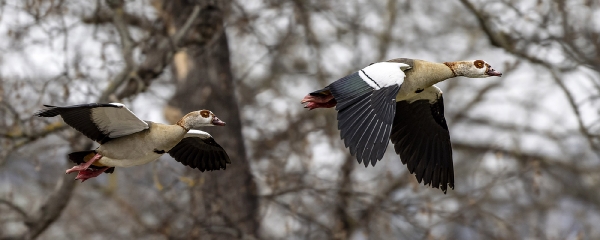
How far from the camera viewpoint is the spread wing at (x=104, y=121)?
6801mm

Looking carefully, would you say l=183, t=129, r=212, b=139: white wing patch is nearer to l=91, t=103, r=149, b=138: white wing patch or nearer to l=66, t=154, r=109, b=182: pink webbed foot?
l=91, t=103, r=149, b=138: white wing patch

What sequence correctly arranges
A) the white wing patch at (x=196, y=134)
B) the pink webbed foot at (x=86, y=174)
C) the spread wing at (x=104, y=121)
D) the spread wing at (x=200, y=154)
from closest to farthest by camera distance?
1. the spread wing at (x=104, y=121)
2. the pink webbed foot at (x=86, y=174)
3. the white wing patch at (x=196, y=134)
4. the spread wing at (x=200, y=154)

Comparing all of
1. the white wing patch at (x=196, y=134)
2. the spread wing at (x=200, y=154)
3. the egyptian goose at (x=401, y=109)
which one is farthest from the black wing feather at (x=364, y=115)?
the spread wing at (x=200, y=154)

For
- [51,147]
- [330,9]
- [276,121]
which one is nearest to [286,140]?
[276,121]

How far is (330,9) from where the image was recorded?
12633mm

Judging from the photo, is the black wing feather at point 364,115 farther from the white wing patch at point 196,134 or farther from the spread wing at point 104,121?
the spread wing at point 104,121

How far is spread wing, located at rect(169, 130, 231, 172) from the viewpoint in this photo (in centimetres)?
777

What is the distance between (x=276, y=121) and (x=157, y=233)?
11.1ft

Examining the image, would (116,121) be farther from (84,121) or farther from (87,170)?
(87,170)

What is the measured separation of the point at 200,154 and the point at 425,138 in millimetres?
1901

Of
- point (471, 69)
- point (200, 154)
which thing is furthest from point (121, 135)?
point (471, 69)

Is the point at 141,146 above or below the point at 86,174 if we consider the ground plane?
above

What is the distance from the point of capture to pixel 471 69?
7543 millimetres

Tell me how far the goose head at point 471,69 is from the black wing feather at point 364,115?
90 centimetres
